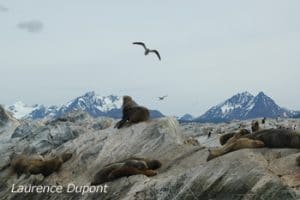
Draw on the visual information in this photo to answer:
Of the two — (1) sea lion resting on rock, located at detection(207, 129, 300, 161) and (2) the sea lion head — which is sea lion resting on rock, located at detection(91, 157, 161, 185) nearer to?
(2) the sea lion head

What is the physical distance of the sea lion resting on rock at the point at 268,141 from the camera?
66.2 feet

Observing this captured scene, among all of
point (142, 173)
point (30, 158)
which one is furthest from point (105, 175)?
point (30, 158)

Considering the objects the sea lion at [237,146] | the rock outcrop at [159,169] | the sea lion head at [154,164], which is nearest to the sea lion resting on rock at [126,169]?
the sea lion head at [154,164]

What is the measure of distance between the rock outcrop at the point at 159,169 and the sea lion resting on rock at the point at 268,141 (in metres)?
0.69

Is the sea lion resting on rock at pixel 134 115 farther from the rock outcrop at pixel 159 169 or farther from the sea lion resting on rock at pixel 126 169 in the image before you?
the sea lion resting on rock at pixel 126 169

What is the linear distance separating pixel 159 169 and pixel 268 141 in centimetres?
444

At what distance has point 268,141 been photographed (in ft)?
67.3

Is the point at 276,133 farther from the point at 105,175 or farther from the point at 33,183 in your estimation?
the point at 33,183

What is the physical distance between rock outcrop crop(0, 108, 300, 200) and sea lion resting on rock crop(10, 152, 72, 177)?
27cm

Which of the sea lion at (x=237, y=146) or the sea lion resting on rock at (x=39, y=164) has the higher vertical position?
the sea lion at (x=237, y=146)

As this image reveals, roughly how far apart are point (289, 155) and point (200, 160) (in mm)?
4152

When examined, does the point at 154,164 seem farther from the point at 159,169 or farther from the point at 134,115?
the point at 134,115

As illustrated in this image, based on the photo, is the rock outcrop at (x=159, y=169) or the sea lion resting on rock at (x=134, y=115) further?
the sea lion resting on rock at (x=134, y=115)

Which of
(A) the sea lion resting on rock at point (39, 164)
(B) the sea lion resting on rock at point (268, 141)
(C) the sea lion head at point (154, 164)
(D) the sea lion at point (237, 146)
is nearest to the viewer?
(B) the sea lion resting on rock at point (268, 141)
